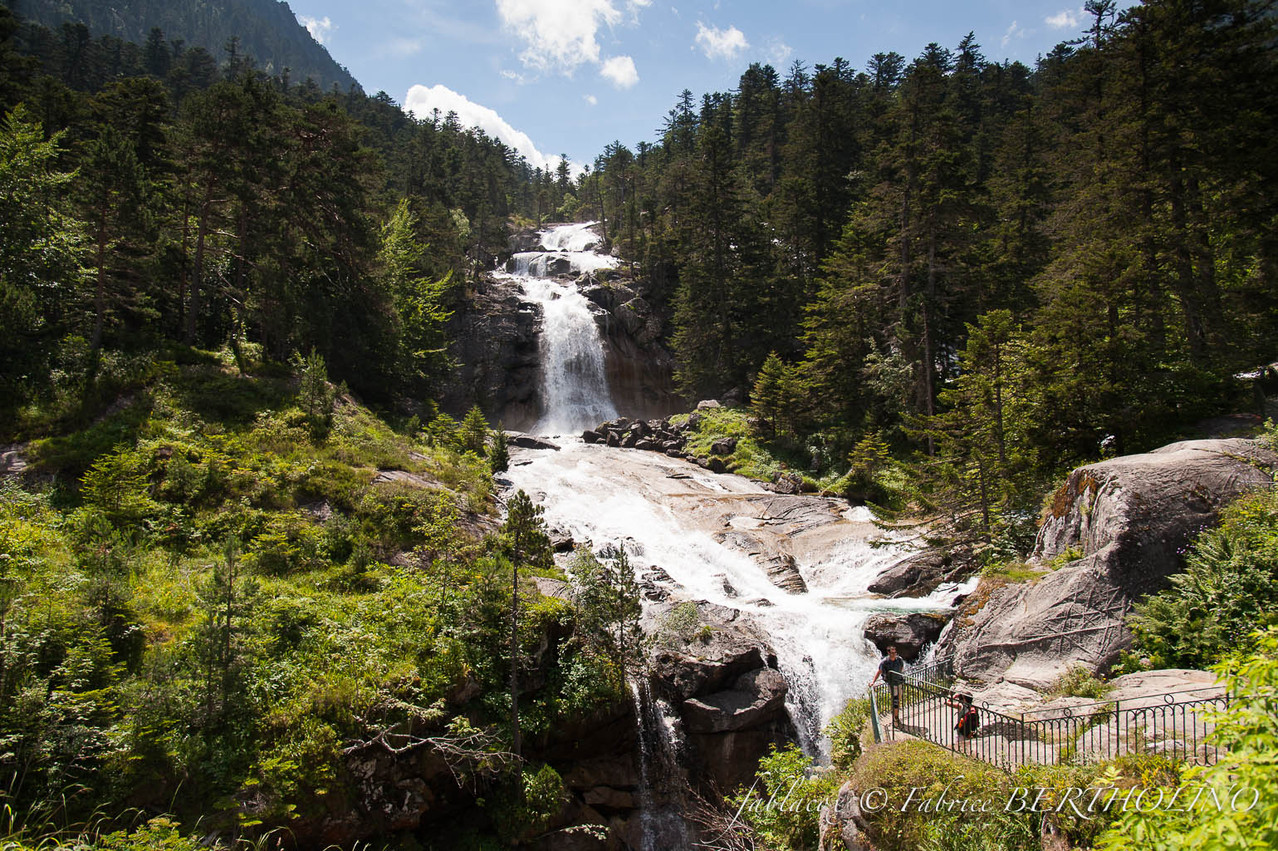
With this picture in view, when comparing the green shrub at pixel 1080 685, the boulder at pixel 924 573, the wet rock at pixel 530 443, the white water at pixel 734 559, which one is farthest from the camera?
the wet rock at pixel 530 443

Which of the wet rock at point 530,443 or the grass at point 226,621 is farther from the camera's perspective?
the wet rock at point 530,443

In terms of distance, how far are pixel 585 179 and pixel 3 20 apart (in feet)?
275

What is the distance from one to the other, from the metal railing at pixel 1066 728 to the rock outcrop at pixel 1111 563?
73.4 inches

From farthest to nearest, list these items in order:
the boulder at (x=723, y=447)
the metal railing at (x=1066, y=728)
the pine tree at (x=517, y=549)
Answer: the boulder at (x=723, y=447)
the pine tree at (x=517, y=549)
the metal railing at (x=1066, y=728)

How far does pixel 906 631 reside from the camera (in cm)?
1530

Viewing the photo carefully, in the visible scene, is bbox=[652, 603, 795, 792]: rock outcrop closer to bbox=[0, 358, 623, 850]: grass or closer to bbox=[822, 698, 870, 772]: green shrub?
bbox=[822, 698, 870, 772]: green shrub

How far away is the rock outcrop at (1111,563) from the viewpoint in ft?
38.8

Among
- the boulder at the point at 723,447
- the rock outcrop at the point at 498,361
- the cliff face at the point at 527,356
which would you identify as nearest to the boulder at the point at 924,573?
the boulder at the point at 723,447

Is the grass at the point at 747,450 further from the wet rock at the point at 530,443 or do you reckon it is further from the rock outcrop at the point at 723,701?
the rock outcrop at the point at 723,701

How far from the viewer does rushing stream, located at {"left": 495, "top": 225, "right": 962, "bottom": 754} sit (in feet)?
51.0

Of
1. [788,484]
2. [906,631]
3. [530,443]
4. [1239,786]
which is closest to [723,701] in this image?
[906,631]

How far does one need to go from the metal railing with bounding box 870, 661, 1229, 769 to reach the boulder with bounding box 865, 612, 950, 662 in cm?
301

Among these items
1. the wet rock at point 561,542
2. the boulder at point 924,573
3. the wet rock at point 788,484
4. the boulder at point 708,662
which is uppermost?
the wet rock at point 788,484

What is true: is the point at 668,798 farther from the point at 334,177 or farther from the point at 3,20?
the point at 3,20
